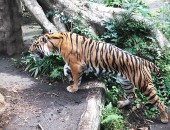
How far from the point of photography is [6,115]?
5.75 m

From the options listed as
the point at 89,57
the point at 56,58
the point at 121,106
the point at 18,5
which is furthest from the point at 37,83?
the point at 18,5

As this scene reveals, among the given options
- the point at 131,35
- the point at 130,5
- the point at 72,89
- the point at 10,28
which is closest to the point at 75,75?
the point at 72,89

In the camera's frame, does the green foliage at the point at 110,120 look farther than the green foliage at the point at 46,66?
No

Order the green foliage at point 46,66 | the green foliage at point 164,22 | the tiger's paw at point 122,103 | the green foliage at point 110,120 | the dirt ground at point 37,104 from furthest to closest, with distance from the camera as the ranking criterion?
1. the green foliage at point 164,22
2. the green foliage at point 46,66
3. the tiger's paw at point 122,103
4. the green foliage at point 110,120
5. the dirt ground at point 37,104

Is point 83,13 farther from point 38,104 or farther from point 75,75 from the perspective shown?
point 38,104

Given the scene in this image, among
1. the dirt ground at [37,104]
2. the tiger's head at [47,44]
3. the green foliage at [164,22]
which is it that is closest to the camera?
the dirt ground at [37,104]

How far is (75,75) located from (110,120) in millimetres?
1210

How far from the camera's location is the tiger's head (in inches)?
263

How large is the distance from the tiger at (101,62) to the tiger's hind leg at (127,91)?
0.02 metres

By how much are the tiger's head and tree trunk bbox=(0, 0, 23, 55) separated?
5.98 feet

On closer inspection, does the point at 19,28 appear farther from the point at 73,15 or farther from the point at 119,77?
the point at 119,77

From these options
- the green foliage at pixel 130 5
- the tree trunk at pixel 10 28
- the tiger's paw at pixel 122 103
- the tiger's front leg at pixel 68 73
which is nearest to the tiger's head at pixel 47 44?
the tiger's front leg at pixel 68 73

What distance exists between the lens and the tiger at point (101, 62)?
21.1 ft

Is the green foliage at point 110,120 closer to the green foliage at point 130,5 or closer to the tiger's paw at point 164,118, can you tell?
the tiger's paw at point 164,118
